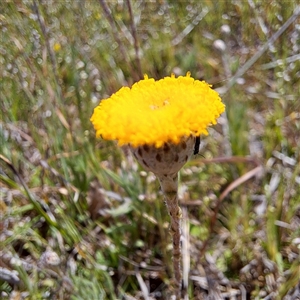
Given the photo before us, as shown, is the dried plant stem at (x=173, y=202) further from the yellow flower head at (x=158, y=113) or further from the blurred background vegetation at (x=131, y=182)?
the blurred background vegetation at (x=131, y=182)

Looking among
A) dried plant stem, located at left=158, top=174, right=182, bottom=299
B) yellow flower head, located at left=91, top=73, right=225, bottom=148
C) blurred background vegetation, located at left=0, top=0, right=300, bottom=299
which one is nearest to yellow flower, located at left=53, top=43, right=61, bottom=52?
blurred background vegetation, located at left=0, top=0, right=300, bottom=299

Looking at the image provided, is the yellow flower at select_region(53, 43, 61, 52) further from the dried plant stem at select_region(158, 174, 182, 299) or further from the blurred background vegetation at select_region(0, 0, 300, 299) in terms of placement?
the dried plant stem at select_region(158, 174, 182, 299)

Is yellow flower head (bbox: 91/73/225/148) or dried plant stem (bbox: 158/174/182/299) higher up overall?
yellow flower head (bbox: 91/73/225/148)

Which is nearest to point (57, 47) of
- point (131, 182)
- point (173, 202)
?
point (131, 182)

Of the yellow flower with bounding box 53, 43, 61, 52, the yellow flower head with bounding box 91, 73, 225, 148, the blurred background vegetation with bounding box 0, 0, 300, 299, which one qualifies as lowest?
the blurred background vegetation with bounding box 0, 0, 300, 299

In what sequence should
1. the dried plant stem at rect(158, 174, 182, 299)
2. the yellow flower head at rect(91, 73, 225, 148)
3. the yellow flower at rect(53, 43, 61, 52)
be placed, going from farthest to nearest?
the yellow flower at rect(53, 43, 61, 52)
the dried plant stem at rect(158, 174, 182, 299)
the yellow flower head at rect(91, 73, 225, 148)

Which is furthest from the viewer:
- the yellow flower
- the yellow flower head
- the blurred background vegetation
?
the yellow flower

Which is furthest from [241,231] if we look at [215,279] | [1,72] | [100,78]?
[1,72]
